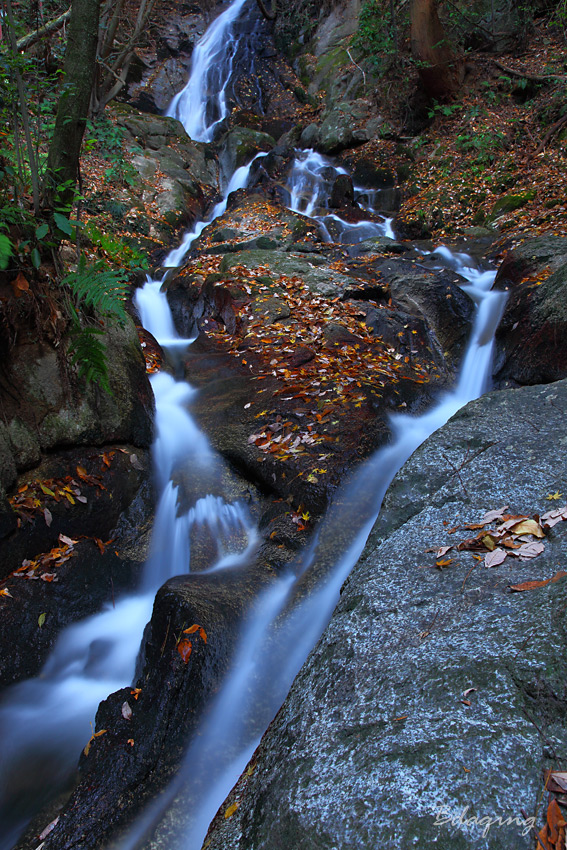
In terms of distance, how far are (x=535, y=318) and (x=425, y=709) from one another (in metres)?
5.88

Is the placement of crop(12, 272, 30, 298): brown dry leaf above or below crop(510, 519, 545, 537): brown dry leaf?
above

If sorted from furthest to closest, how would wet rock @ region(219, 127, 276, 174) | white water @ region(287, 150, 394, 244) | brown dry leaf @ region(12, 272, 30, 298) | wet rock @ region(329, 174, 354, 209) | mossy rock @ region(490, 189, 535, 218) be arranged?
wet rock @ region(219, 127, 276, 174) → wet rock @ region(329, 174, 354, 209) → white water @ region(287, 150, 394, 244) → mossy rock @ region(490, 189, 535, 218) → brown dry leaf @ region(12, 272, 30, 298)

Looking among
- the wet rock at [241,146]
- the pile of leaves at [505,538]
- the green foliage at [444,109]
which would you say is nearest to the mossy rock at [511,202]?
the green foliage at [444,109]

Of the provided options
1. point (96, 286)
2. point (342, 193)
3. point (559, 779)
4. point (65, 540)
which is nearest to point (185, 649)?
point (65, 540)

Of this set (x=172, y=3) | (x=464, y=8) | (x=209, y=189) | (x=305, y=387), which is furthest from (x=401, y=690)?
(x=172, y=3)

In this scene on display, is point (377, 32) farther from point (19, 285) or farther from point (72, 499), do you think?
point (72, 499)

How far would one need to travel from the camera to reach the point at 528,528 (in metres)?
2.49

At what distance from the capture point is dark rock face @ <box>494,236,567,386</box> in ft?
19.2

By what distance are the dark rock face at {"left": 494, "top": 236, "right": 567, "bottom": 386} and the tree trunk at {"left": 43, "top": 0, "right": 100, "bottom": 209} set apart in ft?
18.5

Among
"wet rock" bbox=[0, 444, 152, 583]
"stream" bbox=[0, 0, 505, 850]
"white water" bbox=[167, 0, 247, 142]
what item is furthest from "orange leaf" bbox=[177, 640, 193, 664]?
"white water" bbox=[167, 0, 247, 142]

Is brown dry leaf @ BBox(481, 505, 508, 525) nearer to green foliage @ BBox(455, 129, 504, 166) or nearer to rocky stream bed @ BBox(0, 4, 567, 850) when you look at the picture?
rocky stream bed @ BBox(0, 4, 567, 850)

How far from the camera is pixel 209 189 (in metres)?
16.1

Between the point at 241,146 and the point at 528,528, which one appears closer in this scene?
the point at 528,528

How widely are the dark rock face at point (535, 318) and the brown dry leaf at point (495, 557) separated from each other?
415cm
